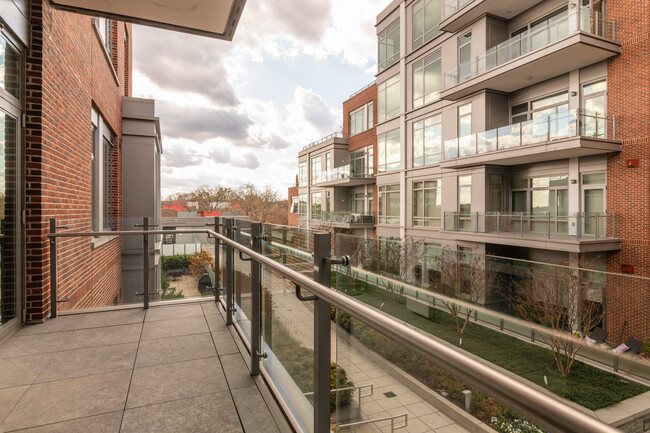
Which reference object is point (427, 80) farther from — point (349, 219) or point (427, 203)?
point (349, 219)

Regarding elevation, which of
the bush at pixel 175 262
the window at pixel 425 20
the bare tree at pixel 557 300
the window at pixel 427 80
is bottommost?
the bare tree at pixel 557 300

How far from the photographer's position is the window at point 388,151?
20.5 meters

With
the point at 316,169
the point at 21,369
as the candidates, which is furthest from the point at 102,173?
the point at 316,169

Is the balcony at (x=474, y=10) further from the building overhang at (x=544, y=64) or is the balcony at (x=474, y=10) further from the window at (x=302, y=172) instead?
the window at (x=302, y=172)

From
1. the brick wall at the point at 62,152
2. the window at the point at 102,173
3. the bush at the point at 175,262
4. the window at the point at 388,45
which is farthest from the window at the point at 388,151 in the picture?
the bush at the point at 175,262

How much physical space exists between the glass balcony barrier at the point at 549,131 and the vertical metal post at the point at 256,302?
11424 millimetres

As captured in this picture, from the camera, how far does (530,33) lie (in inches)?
466

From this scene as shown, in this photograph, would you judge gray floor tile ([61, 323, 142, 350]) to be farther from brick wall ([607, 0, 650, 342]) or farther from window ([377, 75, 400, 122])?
window ([377, 75, 400, 122])

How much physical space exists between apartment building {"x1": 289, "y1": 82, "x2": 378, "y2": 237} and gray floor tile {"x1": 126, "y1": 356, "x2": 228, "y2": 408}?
2005 cm

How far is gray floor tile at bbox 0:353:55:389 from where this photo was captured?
2902 mm

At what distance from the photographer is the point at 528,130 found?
39.5 ft

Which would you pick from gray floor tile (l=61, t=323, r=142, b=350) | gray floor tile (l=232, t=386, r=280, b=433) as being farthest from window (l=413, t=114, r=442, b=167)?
gray floor tile (l=232, t=386, r=280, b=433)

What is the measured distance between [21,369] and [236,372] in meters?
1.90

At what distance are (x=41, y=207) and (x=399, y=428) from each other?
5016 mm
